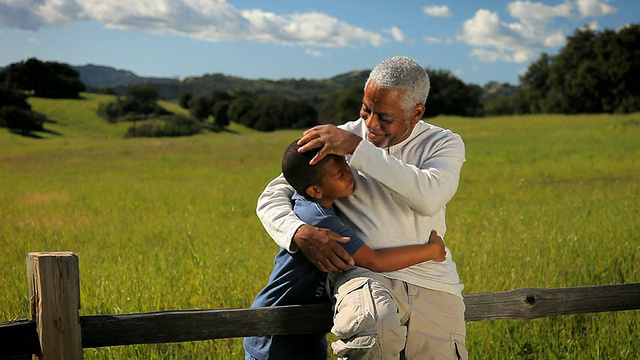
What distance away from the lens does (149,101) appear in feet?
238

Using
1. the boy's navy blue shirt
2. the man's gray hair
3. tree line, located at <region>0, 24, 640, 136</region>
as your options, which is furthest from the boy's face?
tree line, located at <region>0, 24, 640, 136</region>

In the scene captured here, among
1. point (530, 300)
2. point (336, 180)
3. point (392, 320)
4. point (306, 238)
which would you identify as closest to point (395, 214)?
point (336, 180)

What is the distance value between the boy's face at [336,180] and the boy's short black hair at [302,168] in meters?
0.02

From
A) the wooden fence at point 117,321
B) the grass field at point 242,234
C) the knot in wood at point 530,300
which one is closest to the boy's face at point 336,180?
the wooden fence at point 117,321

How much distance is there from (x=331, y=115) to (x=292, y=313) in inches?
3509

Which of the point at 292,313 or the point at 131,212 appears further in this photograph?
the point at 131,212

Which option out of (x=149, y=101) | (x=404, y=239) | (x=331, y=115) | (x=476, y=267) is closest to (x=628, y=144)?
(x=476, y=267)

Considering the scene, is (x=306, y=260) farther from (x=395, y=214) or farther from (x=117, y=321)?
(x=117, y=321)

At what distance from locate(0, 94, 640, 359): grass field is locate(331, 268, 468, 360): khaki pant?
7.77 ft

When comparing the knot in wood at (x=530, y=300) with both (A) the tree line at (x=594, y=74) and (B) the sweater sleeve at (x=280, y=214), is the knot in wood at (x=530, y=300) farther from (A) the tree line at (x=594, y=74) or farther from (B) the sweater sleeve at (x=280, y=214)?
(A) the tree line at (x=594, y=74)

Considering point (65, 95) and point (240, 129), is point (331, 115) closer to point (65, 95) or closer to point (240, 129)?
point (240, 129)

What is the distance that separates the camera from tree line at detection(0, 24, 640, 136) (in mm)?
58906

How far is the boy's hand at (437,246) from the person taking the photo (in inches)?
134

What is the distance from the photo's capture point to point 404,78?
3420 mm
